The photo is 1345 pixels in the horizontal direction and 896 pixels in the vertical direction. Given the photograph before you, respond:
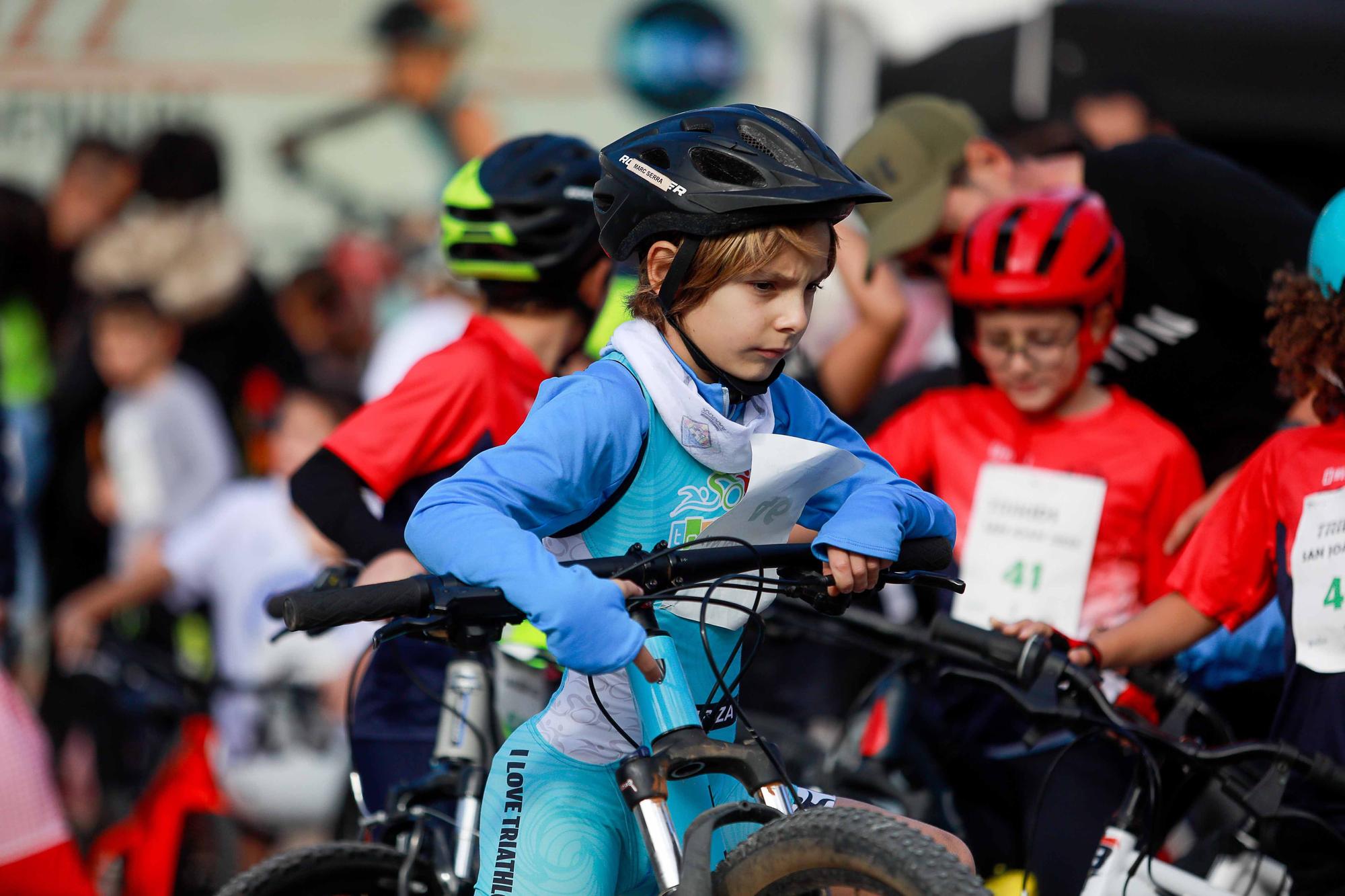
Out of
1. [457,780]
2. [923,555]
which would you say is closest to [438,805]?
[457,780]

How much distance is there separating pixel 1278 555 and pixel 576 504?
67.8 inches

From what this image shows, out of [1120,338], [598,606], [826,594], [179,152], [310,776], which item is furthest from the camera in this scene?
[179,152]

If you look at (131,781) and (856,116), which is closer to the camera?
(131,781)

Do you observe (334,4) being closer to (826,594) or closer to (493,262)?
(493,262)

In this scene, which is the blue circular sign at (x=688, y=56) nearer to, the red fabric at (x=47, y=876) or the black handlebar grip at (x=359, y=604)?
the red fabric at (x=47, y=876)

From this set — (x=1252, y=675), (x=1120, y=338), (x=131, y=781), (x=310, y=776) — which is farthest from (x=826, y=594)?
(x=131, y=781)

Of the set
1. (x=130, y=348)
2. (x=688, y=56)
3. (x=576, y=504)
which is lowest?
(x=130, y=348)

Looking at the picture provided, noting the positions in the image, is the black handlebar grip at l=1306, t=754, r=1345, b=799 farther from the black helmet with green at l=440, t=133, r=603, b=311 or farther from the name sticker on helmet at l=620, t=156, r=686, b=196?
the black helmet with green at l=440, t=133, r=603, b=311

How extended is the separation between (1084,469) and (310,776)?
150 inches

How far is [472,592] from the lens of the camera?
2496mm

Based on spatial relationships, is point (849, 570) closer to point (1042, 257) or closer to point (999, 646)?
point (999, 646)

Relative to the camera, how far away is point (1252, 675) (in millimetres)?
4461

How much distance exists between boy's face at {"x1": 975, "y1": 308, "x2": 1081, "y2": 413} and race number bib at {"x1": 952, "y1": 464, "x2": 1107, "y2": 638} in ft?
0.68

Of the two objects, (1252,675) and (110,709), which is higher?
(1252,675)
